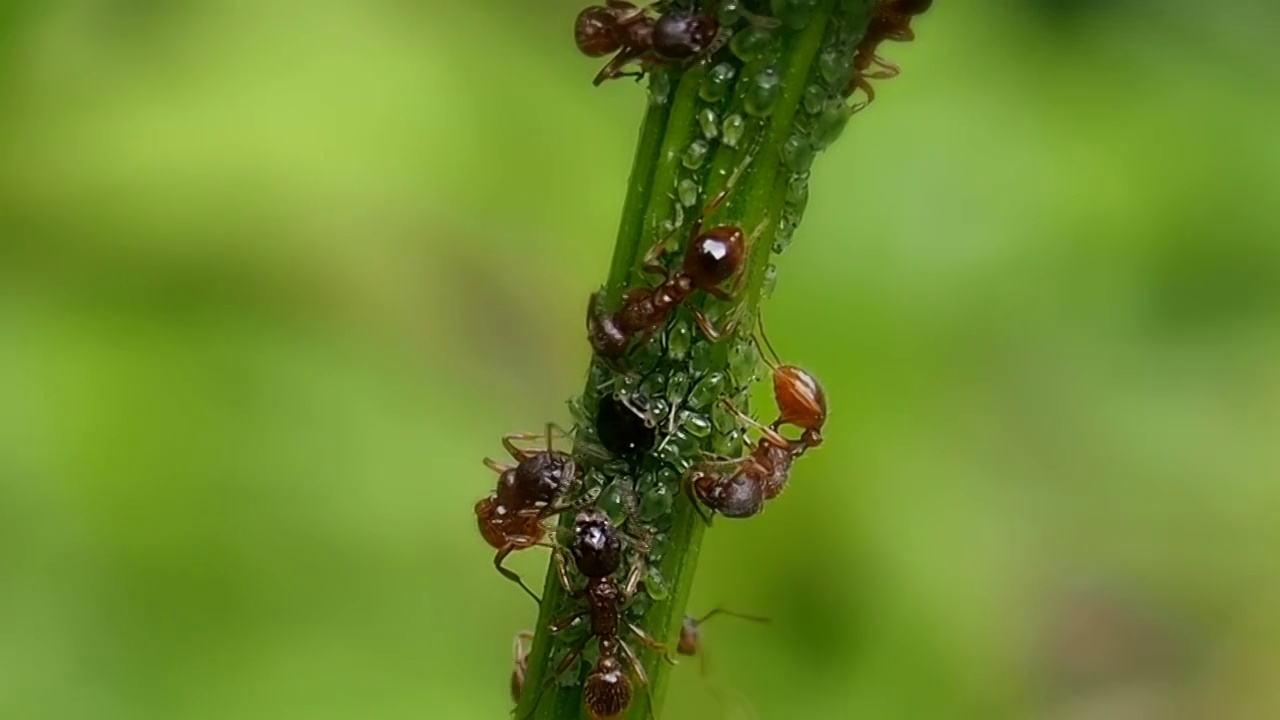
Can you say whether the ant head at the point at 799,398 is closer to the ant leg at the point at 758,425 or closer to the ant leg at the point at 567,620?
the ant leg at the point at 758,425

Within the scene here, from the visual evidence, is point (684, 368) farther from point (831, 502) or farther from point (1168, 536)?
point (1168, 536)

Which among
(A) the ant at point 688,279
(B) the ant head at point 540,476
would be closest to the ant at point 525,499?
(B) the ant head at point 540,476

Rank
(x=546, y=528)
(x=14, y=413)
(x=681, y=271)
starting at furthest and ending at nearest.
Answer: (x=14, y=413) < (x=546, y=528) < (x=681, y=271)

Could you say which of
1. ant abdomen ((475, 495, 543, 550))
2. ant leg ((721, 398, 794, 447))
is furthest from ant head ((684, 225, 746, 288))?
ant abdomen ((475, 495, 543, 550))

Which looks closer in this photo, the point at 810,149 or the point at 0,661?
the point at 810,149

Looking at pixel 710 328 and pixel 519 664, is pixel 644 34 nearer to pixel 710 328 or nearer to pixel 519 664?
pixel 710 328

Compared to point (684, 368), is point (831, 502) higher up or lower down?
lower down

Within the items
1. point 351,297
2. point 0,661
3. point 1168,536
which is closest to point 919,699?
point 1168,536
